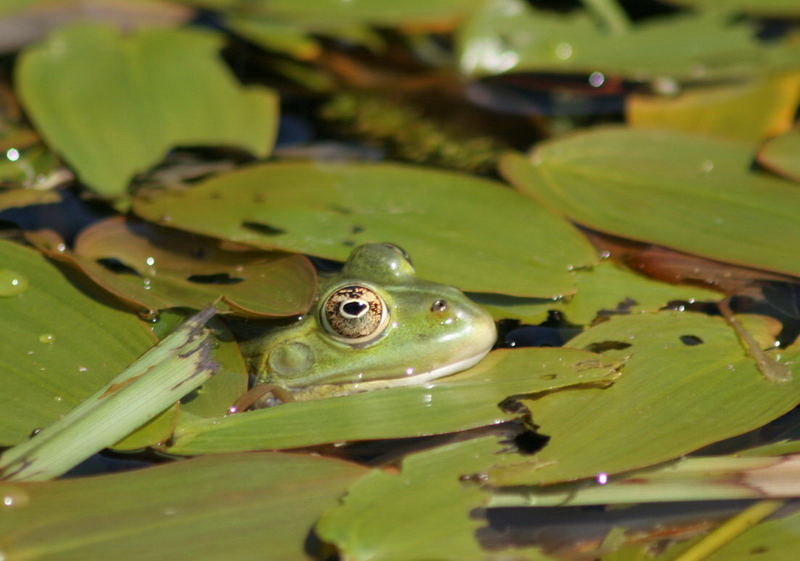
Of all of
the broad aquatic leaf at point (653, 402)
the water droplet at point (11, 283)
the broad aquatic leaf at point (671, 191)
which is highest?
the broad aquatic leaf at point (671, 191)

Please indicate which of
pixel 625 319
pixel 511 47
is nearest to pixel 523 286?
pixel 625 319

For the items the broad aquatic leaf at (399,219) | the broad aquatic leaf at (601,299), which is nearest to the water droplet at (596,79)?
the broad aquatic leaf at (399,219)

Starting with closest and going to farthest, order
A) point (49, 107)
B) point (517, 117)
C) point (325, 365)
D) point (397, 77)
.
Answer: point (325, 365) < point (49, 107) < point (517, 117) < point (397, 77)

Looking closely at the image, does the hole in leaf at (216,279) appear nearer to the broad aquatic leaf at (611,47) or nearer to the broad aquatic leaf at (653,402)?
the broad aquatic leaf at (653,402)

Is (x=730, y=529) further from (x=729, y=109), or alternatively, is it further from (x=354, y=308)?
(x=729, y=109)

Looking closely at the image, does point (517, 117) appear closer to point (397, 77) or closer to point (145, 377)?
point (397, 77)

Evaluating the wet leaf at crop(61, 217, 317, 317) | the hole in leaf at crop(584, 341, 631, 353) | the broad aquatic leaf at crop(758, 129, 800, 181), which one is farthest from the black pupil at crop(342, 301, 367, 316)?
the broad aquatic leaf at crop(758, 129, 800, 181)
